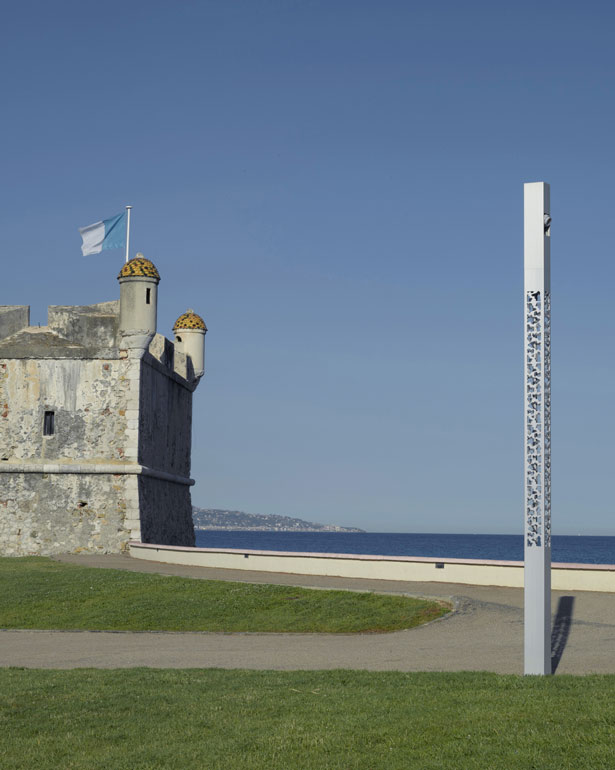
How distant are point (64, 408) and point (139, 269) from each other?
6.47 metres

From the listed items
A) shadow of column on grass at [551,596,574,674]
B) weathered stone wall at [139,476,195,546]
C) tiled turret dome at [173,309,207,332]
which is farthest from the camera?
tiled turret dome at [173,309,207,332]

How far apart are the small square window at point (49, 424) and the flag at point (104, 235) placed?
25.7 ft

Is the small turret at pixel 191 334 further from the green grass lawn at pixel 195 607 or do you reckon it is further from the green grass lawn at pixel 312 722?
the green grass lawn at pixel 312 722

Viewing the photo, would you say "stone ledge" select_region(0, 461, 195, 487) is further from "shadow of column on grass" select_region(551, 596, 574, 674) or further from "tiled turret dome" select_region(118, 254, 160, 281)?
"shadow of column on grass" select_region(551, 596, 574, 674)

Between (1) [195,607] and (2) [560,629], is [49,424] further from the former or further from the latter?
(2) [560,629]

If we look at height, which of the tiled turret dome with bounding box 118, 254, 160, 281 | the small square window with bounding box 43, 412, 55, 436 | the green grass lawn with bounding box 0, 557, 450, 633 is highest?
the tiled turret dome with bounding box 118, 254, 160, 281

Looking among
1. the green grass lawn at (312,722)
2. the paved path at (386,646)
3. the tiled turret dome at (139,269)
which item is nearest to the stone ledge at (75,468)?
the tiled turret dome at (139,269)

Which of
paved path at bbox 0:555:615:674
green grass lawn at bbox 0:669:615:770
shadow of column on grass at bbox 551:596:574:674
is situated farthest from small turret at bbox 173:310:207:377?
green grass lawn at bbox 0:669:615:770

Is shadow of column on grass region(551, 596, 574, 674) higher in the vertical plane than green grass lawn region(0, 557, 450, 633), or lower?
higher

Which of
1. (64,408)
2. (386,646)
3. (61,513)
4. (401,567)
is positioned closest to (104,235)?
(64,408)

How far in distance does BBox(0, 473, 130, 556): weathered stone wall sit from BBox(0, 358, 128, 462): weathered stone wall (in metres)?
1.01

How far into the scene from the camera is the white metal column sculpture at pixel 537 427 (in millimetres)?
12219

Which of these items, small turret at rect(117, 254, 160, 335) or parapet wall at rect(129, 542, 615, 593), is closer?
parapet wall at rect(129, 542, 615, 593)

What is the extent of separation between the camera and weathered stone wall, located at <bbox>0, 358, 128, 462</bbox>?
37781 millimetres
